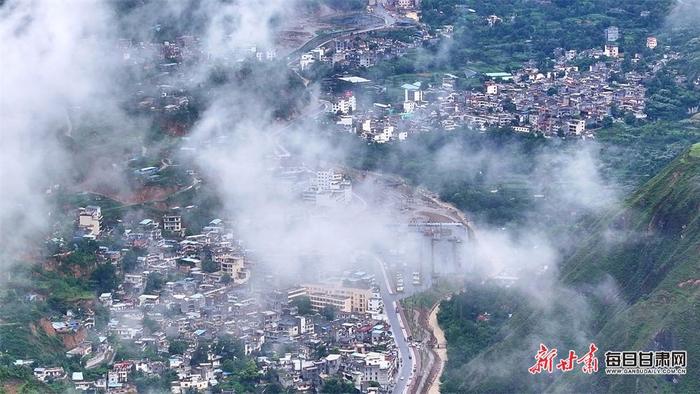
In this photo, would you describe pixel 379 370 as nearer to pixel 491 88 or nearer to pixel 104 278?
pixel 104 278

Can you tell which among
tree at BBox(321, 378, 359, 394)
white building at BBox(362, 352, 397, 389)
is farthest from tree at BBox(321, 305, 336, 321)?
tree at BBox(321, 378, 359, 394)

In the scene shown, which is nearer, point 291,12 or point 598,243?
→ point 598,243

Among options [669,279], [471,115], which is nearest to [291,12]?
[471,115]

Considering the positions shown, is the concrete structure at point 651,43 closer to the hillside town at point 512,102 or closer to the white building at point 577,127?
the hillside town at point 512,102

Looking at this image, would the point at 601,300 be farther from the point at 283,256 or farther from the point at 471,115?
the point at 471,115

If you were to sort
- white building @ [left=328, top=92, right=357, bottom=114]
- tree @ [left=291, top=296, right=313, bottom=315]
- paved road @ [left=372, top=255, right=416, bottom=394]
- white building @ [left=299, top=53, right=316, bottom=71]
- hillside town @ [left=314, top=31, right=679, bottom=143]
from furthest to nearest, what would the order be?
white building @ [left=299, top=53, right=316, bottom=71], white building @ [left=328, top=92, right=357, bottom=114], hillside town @ [left=314, top=31, right=679, bottom=143], tree @ [left=291, top=296, right=313, bottom=315], paved road @ [left=372, top=255, right=416, bottom=394]

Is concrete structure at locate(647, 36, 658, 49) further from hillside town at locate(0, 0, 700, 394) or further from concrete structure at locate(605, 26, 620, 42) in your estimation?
concrete structure at locate(605, 26, 620, 42)

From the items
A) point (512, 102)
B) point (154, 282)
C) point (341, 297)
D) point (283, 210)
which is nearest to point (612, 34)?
point (512, 102)

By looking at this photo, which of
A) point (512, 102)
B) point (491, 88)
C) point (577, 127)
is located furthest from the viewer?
point (491, 88)
